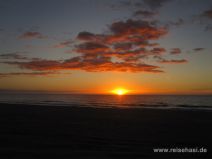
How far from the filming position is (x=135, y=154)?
387 inches

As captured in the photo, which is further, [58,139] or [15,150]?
[58,139]

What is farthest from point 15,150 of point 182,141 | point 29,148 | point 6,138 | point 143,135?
point 182,141

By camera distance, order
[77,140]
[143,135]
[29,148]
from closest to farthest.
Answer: [29,148] < [77,140] < [143,135]

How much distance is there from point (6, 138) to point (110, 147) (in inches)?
237

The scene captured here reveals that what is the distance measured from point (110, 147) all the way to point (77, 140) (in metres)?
2.32

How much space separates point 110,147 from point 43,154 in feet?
10.6

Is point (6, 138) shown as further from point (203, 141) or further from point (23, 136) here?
point (203, 141)

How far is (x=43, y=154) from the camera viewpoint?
9.47 meters

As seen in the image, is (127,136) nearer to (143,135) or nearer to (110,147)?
(143,135)

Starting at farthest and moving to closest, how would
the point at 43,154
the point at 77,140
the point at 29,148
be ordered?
the point at 77,140, the point at 29,148, the point at 43,154

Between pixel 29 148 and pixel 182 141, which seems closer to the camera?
pixel 29 148

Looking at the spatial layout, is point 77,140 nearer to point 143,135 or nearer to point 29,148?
point 29,148

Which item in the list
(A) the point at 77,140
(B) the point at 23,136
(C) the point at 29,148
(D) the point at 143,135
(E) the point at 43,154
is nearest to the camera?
(E) the point at 43,154

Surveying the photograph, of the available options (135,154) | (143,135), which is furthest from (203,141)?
(135,154)
